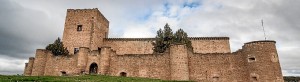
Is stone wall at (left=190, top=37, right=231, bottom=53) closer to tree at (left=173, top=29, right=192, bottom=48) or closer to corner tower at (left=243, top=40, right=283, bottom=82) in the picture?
tree at (left=173, top=29, right=192, bottom=48)

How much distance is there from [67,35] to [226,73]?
23.8 meters

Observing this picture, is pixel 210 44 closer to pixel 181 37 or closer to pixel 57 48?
pixel 181 37

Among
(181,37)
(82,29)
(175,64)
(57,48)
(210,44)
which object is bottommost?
(175,64)

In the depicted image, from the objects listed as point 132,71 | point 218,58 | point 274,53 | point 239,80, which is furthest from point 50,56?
point 274,53

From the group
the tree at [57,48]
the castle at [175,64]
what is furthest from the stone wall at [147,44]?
the castle at [175,64]

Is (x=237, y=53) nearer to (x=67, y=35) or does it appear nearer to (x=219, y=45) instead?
(x=219, y=45)

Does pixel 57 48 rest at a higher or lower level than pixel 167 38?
lower

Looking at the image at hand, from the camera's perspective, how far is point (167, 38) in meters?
37.2

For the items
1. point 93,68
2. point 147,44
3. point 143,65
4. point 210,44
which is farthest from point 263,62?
point 147,44

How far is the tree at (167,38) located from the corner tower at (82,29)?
9.30 meters

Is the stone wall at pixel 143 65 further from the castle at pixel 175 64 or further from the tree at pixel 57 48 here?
the tree at pixel 57 48

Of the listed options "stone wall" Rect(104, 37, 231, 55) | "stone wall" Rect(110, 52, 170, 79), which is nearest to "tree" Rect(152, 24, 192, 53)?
"stone wall" Rect(104, 37, 231, 55)

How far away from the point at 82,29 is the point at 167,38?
12622 mm

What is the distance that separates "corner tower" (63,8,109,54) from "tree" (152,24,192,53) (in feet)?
30.5
